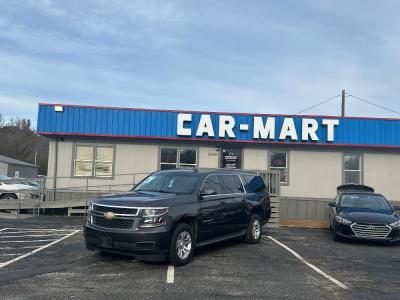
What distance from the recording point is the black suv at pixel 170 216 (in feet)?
27.0

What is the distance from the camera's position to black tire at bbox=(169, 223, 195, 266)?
8438mm

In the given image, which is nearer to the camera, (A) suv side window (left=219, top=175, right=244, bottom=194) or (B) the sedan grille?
(A) suv side window (left=219, top=175, right=244, bottom=194)

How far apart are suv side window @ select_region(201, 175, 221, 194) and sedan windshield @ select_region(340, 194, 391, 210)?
5.88 metres

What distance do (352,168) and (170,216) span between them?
1388 cm

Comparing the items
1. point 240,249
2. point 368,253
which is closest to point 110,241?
point 240,249

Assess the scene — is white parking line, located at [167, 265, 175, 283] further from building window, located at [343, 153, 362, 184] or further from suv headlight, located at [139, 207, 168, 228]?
building window, located at [343, 153, 362, 184]

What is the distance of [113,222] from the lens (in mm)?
8453

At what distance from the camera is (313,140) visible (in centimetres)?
1942

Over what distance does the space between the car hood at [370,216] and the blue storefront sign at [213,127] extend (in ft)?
20.5

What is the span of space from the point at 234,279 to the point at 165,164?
12.7m

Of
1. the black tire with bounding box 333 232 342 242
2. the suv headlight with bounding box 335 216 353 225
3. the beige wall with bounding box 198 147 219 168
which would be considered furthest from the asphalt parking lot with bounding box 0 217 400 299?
the beige wall with bounding box 198 147 219 168

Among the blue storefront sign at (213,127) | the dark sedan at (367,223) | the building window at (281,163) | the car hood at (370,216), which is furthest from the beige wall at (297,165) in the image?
the car hood at (370,216)

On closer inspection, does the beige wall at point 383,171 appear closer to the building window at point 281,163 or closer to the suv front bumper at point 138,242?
the building window at point 281,163

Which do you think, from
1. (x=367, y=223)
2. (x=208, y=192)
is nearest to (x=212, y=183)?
(x=208, y=192)
